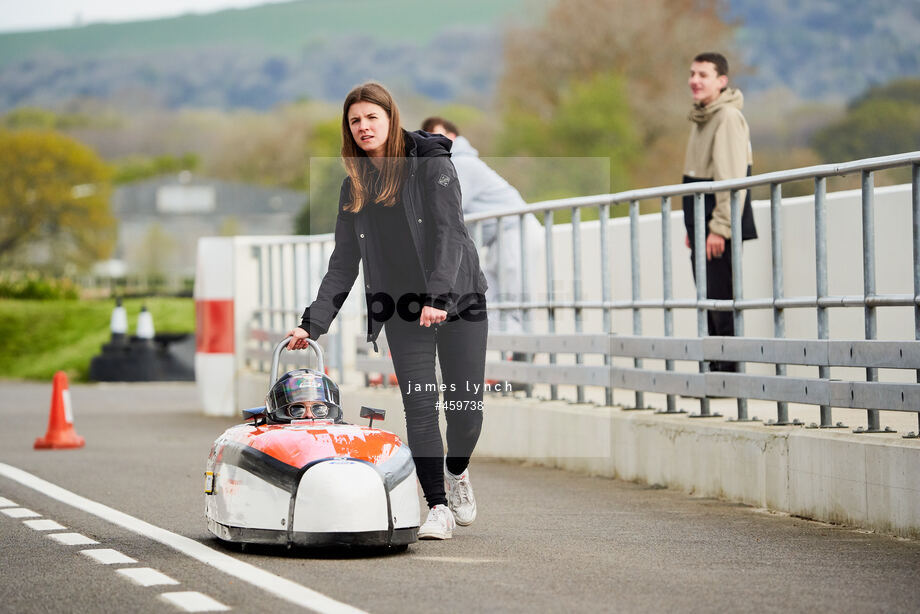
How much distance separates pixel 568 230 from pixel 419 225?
739 centimetres

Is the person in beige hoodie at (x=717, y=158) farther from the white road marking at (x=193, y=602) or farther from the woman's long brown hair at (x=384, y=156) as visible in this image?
the white road marking at (x=193, y=602)

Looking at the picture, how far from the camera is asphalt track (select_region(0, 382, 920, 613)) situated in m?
5.91

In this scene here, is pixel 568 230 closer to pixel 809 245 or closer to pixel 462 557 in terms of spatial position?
pixel 809 245

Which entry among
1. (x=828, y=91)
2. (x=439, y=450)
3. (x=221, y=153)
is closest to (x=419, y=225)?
(x=439, y=450)

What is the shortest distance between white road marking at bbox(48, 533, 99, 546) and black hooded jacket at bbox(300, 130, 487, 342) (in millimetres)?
1393

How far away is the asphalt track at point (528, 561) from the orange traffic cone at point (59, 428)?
106 inches

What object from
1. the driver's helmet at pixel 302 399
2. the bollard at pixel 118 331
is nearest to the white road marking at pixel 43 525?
the driver's helmet at pixel 302 399

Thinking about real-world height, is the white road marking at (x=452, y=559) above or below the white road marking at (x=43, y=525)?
below

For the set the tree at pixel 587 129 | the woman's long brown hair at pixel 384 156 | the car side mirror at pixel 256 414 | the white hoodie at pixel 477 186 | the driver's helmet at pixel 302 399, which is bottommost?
the car side mirror at pixel 256 414

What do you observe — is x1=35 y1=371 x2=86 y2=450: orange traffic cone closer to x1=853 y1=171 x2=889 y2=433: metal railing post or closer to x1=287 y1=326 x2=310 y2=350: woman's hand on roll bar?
x1=287 y1=326 x2=310 y2=350: woman's hand on roll bar

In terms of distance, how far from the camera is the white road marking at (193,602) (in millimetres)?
5715

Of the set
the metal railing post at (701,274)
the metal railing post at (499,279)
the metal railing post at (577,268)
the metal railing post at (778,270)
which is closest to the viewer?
the metal railing post at (778,270)

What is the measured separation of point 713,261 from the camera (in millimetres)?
10469

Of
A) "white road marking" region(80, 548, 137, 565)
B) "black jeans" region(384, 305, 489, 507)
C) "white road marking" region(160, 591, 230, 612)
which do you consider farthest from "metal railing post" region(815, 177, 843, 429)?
"white road marking" region(160, 591, 230, 612)
